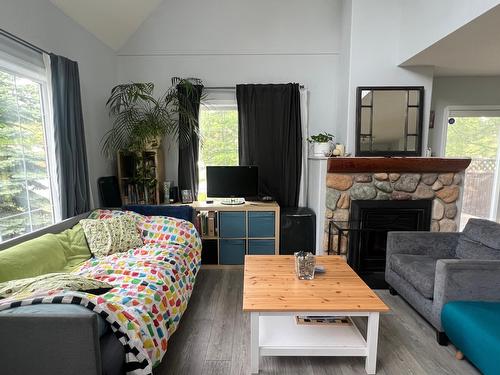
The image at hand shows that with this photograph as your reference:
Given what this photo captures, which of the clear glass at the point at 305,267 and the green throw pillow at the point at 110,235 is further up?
the green throw pillow at the point at 110,235

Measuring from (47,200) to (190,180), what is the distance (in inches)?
57.3

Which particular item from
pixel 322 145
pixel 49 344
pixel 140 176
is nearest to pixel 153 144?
pixel 140 176

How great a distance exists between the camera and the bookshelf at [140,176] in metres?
3.24

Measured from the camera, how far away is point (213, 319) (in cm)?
224

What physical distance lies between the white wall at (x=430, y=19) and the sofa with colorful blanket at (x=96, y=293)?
8.71 feet

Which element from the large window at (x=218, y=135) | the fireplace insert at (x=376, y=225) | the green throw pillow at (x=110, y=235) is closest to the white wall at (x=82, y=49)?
the green throw pillow at (x=110, y=235)

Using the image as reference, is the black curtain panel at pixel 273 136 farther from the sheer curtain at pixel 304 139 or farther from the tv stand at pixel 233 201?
the tv stand at pixel 233 201

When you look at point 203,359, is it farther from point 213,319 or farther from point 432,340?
point 432,340

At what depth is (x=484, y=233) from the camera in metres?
2.23

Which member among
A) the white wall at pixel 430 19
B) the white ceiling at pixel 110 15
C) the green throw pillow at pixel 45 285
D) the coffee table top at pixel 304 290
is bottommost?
the coffee table top at pixel 304 290

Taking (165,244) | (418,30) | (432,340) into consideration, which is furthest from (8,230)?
(418,30)

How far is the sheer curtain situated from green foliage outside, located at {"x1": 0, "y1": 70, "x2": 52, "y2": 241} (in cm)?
263

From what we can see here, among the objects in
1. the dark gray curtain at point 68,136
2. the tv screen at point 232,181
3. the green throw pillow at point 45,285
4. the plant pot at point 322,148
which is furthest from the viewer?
the tv screen at point 232,181

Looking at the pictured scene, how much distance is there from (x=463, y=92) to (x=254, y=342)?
12.3 feet
